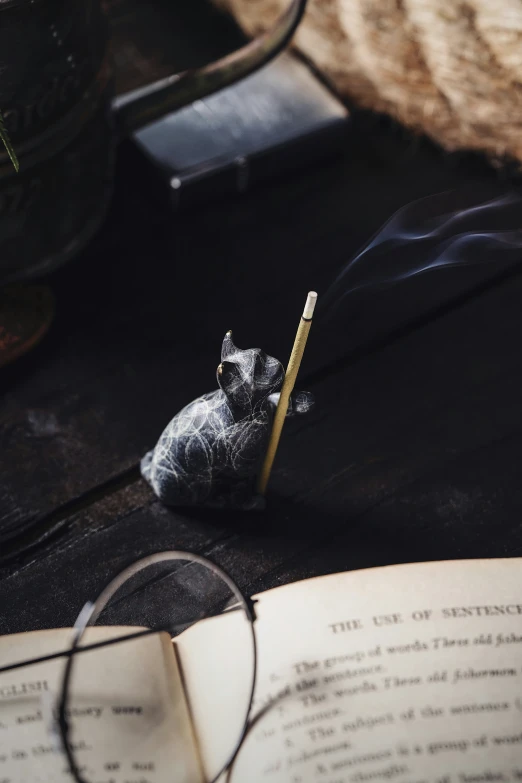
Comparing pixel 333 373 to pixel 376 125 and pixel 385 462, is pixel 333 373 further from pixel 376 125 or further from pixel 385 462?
pixel 376 125

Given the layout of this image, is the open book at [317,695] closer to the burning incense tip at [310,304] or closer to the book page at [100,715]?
the book page at [100,715]

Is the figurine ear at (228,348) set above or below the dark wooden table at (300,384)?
above

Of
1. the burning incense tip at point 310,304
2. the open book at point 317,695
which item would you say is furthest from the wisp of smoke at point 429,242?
the open book at point 317,695

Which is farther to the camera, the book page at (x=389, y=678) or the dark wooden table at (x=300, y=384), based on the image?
the dark wooden table at (x=300, y=384)

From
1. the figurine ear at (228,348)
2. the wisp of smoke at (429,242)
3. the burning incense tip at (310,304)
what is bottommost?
the wisp of smoke at (429,242)

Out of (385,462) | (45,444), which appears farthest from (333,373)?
(45,444)

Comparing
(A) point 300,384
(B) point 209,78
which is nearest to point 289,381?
(A) point 300,384

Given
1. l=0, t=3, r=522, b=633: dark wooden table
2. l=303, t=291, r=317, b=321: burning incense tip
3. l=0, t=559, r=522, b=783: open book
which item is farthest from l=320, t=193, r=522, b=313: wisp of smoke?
l=0, t=559, r=522, b=783: open book
